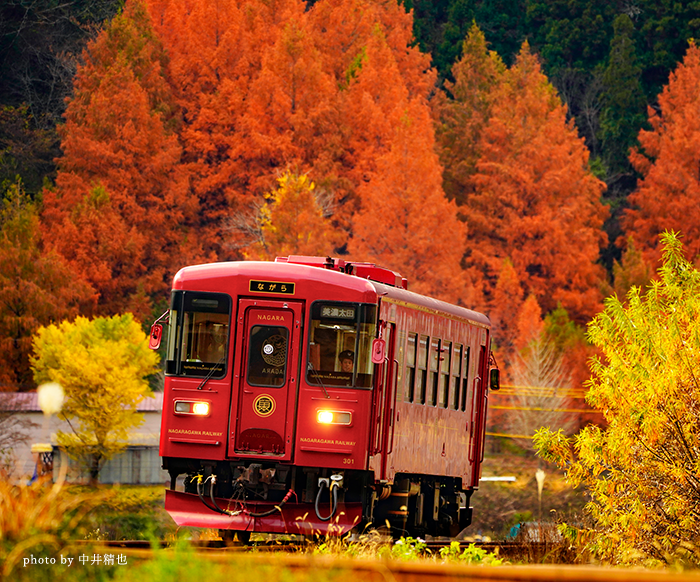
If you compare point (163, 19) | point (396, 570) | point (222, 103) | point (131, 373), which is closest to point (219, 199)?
point (222, 103)

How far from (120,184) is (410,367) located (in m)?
50.1

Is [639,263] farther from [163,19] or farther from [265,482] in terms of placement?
[265,482]

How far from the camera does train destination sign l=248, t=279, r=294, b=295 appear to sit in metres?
15.4

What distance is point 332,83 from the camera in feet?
227

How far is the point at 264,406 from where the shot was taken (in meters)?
15.3

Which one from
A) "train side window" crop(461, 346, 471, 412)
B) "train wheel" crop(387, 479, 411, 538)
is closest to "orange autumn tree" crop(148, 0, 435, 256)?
"train side window" crop(461, 346, 471, 412)

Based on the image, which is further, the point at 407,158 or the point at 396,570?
the point at 407,158

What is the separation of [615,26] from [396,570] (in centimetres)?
7967

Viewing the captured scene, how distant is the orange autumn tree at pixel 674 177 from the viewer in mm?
73188

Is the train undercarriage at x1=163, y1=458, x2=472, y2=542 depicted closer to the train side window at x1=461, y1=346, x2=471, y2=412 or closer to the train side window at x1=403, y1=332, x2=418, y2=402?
the train side window at x1=403, y1=332, x2=418, y2=402

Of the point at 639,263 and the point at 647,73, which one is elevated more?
the point at 647,73

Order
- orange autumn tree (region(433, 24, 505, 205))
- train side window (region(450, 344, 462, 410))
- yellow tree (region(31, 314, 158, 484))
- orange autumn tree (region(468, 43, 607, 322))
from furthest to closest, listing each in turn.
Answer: orange autumn tree (region(433, 24, 505, 205)), orange autumn tree (region(468, 43, 607, 322)), yellow tree (region(31, 314, 158, 484)), train side window (region(450, 344, 462, 410))

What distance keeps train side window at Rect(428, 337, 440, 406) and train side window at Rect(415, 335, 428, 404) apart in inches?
8.0

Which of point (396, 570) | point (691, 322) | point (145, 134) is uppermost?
point (145, 134)
